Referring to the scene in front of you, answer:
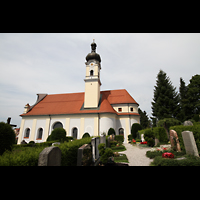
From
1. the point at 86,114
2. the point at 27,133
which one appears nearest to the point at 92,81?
the point at 86,114

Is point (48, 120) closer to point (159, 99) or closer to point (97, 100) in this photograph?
point (97, 100)

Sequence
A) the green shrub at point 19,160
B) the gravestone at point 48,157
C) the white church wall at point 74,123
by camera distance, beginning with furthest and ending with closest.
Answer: the white church wall at point 74,123 < the gravestone at point 48,157 < the green shrub at point 19,160

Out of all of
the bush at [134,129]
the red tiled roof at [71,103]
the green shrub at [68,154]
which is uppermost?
the red tiled roof at [71,103]

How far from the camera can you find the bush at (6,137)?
6598mm

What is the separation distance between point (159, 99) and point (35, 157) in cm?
3208

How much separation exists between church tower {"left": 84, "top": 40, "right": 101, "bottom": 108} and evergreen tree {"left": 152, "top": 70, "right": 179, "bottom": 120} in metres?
16.4

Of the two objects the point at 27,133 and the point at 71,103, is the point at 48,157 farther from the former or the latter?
the point at 27,133

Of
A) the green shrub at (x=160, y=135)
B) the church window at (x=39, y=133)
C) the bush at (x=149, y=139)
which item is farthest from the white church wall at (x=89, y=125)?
the green shrub at (x=160, y=135)

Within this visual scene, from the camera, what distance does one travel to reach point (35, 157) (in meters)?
3.88

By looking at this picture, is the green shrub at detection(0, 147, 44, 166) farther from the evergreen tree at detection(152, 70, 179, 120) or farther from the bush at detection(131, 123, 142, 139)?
the evergreen tree at detection(152, 70, 179, 120)

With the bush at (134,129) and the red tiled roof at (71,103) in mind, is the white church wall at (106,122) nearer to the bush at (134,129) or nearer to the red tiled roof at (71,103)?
the red tiled roof at (71,103)

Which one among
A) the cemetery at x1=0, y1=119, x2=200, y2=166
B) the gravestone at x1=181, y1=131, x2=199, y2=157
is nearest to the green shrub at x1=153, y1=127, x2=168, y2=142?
the cemetery at x1=0, y1=119, x2=200, y2=166

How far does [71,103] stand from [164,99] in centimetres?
2413

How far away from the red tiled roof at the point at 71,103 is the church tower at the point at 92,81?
1.74 metres
